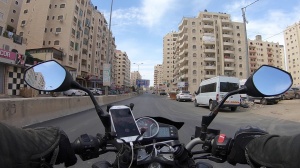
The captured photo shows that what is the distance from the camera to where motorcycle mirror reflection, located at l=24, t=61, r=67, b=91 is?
1851 mm

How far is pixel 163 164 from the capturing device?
52.3 inches

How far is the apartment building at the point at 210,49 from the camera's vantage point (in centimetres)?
8388

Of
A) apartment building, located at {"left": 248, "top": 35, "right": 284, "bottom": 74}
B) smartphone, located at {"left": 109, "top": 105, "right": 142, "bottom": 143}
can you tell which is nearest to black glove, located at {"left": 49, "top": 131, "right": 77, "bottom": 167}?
smartphone, located at {"left": 109, "top": 105, "right": 142, "bottom": 143}

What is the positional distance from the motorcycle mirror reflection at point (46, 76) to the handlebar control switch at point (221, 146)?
46.2 inches

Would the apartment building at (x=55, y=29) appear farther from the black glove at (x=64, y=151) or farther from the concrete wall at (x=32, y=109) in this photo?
the black glove at (x=64, y=151)

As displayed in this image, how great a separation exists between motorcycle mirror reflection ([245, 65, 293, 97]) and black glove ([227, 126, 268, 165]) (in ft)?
1.08

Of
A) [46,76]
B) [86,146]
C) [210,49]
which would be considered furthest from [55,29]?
[86,146]

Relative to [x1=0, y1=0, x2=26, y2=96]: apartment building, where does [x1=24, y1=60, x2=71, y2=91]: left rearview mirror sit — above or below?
below

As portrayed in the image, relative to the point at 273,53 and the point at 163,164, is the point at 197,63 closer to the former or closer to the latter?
the point at 273,53

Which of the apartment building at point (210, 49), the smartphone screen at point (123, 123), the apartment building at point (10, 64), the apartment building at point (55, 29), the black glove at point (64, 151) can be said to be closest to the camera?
the black glove at point (64, 151)

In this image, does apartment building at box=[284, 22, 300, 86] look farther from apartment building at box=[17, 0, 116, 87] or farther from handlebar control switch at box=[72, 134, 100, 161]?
handlebar control switch at box=[72, 134, 100, 161]

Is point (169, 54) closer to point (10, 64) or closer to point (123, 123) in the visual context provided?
point (10, 64)

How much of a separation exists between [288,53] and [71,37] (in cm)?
8393

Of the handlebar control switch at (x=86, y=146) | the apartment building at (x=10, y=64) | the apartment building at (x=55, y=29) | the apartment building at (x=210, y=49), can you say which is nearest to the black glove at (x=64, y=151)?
the handlebar control switch at (x=86, y=146)
